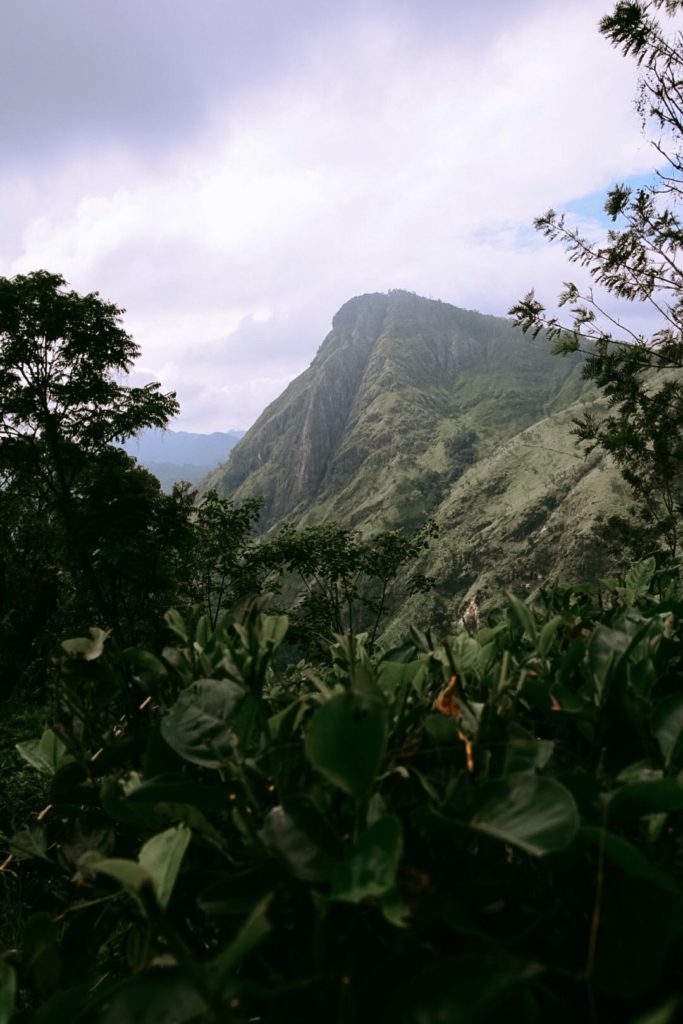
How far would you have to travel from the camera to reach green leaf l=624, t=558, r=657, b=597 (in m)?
1.37

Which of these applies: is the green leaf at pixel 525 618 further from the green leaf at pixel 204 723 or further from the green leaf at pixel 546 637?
the green leaf at pixel 204 723

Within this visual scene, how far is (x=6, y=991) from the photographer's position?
0.47 meters

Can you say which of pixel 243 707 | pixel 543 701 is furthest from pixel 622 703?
pixel 243 707

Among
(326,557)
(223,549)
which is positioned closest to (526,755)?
(326,557)

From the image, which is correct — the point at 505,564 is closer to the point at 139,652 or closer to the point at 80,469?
the point at 80,469

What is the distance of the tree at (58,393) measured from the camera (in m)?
18.8

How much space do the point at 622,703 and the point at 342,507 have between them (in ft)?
318

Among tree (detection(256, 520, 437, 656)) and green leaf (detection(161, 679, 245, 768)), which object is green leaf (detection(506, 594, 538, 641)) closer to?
green leaf (detection(161, 679, 245, 768))

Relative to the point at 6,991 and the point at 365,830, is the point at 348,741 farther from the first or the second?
the point at 6,991

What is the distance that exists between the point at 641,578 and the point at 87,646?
1.19m

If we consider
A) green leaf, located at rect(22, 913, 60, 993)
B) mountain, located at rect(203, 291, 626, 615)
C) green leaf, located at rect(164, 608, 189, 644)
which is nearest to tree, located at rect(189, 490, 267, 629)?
green leaf, located at rect(164, 608, 189, 644)

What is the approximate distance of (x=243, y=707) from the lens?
67 cm

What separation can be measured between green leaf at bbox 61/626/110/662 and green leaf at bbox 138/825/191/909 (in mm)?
291

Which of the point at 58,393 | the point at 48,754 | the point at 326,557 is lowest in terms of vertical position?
the point at 326,557
